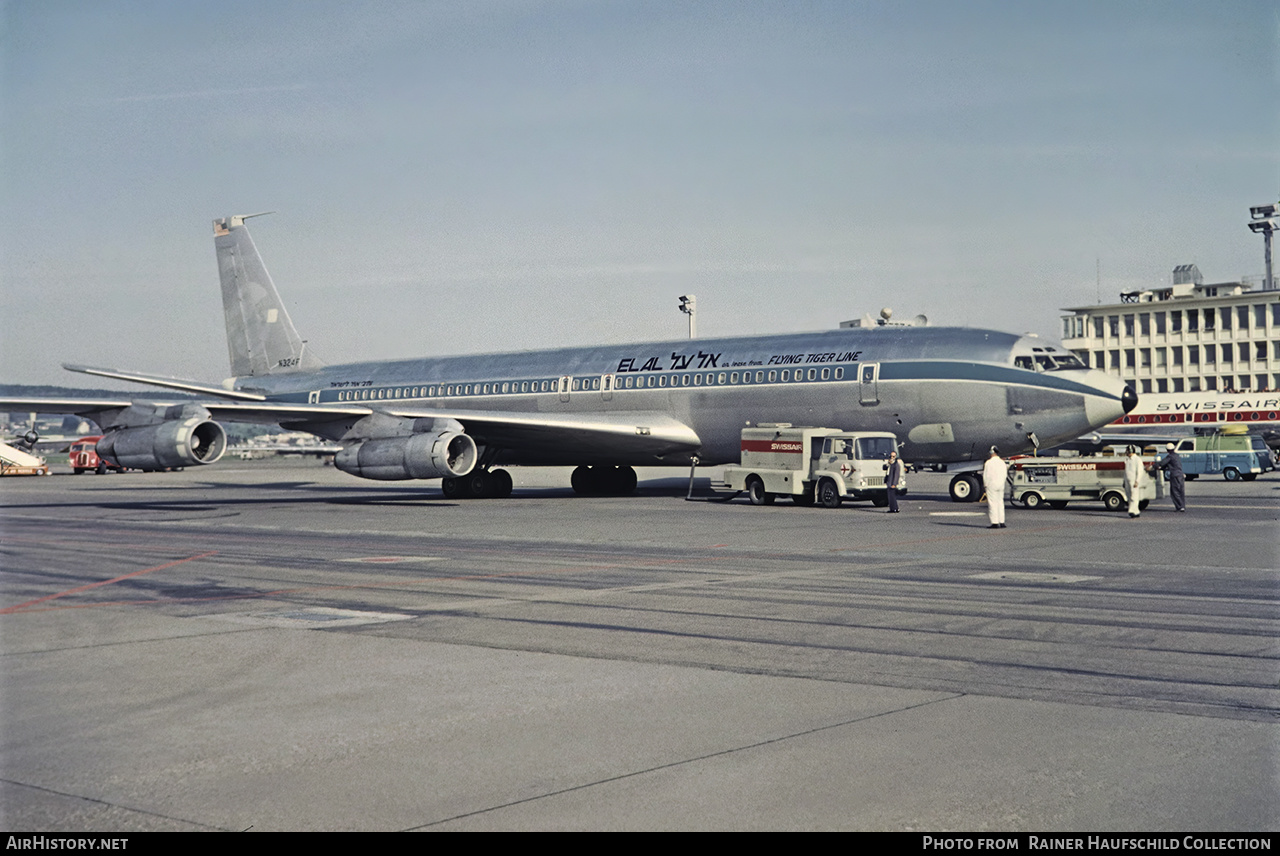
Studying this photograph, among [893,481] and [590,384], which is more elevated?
[590,384]

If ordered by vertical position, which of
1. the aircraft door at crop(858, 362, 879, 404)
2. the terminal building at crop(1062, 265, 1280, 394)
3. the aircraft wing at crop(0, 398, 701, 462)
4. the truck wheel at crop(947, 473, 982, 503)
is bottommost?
the truck wheel at crop(947, 473, 982, 503)

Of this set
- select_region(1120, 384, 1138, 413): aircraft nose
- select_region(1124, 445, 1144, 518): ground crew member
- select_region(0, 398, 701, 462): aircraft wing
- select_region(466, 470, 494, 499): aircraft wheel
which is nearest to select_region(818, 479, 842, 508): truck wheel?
select_region(0, 398, 701, 462): aircraft wing

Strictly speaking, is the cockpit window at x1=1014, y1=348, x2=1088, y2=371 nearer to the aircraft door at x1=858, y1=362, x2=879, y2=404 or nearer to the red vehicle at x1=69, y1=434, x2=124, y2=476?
the aircraft door at x1=858, y1=362, x2=879, y2=404

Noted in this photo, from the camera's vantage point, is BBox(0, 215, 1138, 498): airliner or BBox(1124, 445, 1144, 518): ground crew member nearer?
BBox(1124, 445, 1144, 518): ground crew member

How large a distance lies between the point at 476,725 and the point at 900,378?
27.3 m

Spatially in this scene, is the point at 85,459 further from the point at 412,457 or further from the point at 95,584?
the point at 95,584

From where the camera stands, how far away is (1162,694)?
29.0 feet

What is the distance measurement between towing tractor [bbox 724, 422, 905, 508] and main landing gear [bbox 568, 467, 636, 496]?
881 centimetres

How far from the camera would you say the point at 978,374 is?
32844 millimetres

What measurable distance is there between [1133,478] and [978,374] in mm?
5127

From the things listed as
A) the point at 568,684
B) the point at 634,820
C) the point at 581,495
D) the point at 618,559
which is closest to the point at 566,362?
the point at 581,495

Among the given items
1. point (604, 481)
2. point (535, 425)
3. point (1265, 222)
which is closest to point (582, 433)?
point (535, 425)

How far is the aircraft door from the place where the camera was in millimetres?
34156
